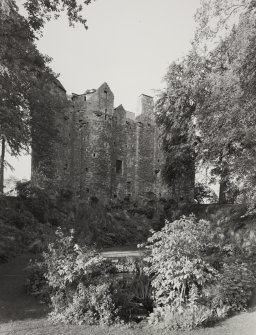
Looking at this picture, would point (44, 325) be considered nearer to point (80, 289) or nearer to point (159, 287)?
point (80, 289)

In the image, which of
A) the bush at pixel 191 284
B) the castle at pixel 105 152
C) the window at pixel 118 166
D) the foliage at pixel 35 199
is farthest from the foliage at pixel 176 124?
the bush at pixel 191 284

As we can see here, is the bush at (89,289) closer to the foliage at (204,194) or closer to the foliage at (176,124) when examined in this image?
the foliage at (176,124)

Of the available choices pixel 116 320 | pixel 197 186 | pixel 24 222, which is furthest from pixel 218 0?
pixel 197 186

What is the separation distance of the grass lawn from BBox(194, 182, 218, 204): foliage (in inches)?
1168

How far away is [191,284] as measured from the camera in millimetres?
8602

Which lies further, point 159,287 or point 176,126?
point 176,126

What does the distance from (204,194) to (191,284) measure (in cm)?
3207

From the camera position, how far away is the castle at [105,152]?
1016 inches

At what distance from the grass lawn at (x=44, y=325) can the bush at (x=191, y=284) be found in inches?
12.9

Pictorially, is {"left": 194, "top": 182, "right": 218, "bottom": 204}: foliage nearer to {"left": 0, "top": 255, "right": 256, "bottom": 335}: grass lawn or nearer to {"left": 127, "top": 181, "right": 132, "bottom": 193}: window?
{"left": 127, "top": 181, "right": 132, "bottom": 193}: window

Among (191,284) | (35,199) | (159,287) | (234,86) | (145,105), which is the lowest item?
(159,287)

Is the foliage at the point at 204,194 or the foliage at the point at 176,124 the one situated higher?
the foliage at the point at 176,124

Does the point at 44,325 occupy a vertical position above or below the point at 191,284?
below

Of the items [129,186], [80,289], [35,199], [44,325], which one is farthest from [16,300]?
[129,186]
